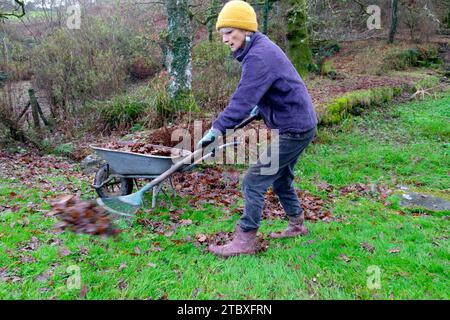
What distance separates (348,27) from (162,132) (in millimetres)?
14988

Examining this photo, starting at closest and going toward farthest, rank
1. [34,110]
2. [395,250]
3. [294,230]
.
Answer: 1. [395,250]
2. [294,230]
3. [34,110]

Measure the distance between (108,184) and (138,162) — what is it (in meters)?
1.01

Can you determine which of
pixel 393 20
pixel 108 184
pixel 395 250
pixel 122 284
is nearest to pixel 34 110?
pixel 108 184

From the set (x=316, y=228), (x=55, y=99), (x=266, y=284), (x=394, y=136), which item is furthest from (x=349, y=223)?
(x=55, y=99)

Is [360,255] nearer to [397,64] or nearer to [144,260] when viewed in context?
[144,260]

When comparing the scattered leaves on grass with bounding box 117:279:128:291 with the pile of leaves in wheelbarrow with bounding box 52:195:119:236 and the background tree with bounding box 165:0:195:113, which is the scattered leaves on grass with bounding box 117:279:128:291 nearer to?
the pile of leaves in wheelbarrow with bounding box 52:195:119:236

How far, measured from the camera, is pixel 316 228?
465cm

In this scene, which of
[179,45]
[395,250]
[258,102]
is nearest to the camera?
[258,102]

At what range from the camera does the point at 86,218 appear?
398 centimetres

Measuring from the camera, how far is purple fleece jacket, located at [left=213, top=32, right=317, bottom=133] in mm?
3508

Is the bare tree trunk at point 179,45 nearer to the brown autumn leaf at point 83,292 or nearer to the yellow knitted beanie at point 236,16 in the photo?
the yellow knitted beanie at point 236,16

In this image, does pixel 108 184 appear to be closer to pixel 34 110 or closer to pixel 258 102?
pixel 258 102

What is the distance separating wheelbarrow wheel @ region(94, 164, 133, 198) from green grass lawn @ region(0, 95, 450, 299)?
40 cm

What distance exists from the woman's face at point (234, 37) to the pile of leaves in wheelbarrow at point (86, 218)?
2016mm
